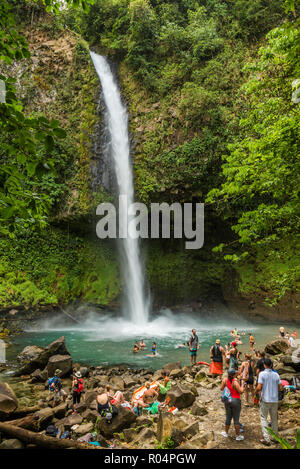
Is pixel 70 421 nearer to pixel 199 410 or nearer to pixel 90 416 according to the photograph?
pixel 90 416

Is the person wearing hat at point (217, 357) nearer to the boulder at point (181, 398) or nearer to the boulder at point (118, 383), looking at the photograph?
the boulder at point (181, 398)

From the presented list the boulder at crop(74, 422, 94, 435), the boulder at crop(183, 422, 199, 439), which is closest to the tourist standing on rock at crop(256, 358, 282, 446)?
the boulder at crop(183, 422, 199, 439)

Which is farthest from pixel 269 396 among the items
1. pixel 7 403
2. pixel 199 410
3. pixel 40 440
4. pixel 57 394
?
pixel 57 394

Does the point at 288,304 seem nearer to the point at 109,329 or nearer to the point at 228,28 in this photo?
the point at 109,329

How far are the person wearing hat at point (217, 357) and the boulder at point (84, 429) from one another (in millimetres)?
3862

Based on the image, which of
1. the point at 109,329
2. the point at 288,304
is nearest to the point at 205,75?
the point at 288,304

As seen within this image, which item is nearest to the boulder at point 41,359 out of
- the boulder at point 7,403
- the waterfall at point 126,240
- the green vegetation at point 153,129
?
the boulder at point 7,403

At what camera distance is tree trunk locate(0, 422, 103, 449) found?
343 centimetres

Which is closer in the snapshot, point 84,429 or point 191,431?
point 191,431

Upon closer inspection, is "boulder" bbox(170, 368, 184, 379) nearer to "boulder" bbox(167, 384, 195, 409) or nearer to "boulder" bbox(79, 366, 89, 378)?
"boulder" bbox(167, 384, 195, 409)

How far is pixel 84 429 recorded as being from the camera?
5605 mm

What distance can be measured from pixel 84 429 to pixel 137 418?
1.09 meters

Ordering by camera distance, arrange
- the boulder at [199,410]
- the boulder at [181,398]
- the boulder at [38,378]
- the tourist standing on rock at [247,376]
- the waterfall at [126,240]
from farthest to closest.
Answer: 1. the waterfall at [126,240]
2. the boulder at [38,378]
3. the tourist standing on rock at [247,376]
4. the boulder at [181,398]
5. the boulder at [199,410]

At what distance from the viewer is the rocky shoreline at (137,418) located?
4.43 m
